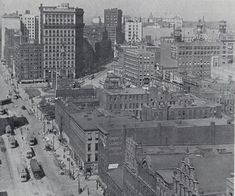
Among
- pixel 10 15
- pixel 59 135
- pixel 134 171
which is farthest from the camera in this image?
pixel 10 15

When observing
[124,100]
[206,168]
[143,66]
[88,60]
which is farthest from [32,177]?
[88,60]

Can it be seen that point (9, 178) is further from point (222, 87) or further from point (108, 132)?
point (222, 87)

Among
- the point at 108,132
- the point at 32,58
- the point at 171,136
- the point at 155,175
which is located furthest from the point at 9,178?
the point at 32,58

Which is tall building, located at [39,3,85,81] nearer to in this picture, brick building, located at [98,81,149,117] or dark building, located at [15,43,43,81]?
dark building, located at [15,43,43,81]

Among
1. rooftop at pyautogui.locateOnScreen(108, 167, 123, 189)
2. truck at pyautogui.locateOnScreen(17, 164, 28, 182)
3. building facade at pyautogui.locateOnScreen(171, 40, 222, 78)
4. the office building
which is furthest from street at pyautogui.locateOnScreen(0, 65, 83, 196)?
building facade at pyautogui.locateOnScreen(171, 40, 222, 78)

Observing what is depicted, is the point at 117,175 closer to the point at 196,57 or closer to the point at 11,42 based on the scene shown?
the point at 196,57

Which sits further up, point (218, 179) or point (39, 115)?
point (218, 179)
